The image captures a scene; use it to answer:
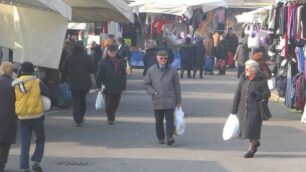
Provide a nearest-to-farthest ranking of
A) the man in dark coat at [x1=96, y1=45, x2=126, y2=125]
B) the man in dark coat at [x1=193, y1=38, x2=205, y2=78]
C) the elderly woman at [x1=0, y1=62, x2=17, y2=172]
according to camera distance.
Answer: the elderly woman at [x1=0, y1=62, x2=17, y2=172], the man in dark coat at [x1=96, y1=45, x2=126, y2=125], the man in dark coat at [x1=193, y1=38, x2=205, y2=78]

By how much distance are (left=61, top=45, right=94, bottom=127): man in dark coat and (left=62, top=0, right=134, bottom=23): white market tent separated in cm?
173

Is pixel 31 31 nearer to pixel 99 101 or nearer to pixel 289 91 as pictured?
pixel 99 101

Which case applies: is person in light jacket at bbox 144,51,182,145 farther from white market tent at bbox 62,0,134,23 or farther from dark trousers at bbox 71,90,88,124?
white market tent at bbox 62,0,134,23

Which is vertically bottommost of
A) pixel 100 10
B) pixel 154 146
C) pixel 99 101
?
pixel 154 146

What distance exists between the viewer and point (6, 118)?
32.9 ft

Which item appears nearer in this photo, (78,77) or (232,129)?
(232,129)

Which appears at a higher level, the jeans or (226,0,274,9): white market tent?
(226,0,274,9): white market tent

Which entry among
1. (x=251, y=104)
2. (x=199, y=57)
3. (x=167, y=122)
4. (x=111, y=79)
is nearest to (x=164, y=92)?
(x=167, y=122)

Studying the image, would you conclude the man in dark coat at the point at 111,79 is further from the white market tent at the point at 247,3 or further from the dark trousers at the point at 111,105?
the white market tent at the point at 247,3

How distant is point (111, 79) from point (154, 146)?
291 centimetres

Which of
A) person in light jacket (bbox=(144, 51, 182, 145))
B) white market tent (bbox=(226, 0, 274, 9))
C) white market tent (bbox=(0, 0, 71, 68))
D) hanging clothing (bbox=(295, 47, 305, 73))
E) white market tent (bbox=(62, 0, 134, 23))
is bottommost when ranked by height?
person in light jacket (bbox=(144, 51, 182, 145))

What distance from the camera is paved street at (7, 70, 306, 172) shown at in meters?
11.0

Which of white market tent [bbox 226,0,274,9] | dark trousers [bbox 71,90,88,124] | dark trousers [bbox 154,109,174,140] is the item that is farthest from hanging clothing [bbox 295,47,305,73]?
white market tent [bbox 226,0,274,9]

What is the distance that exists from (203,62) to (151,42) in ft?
25.9
